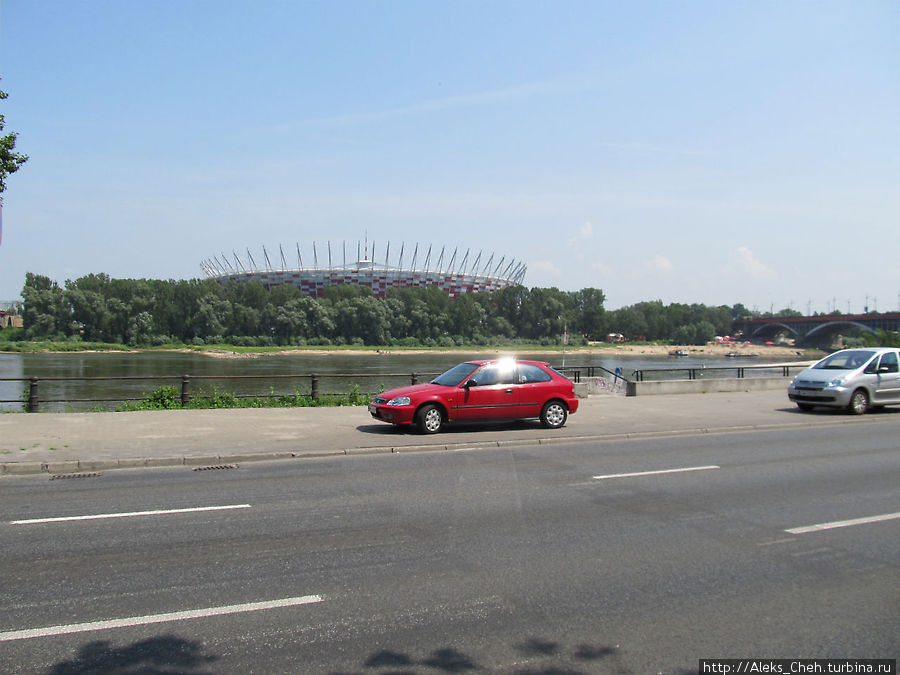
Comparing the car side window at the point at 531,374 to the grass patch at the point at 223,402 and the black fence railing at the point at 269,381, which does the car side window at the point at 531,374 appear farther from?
the grass patch at the point at 223,402

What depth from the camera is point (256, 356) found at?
310ft

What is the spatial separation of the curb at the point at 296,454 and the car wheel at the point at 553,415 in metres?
1.35

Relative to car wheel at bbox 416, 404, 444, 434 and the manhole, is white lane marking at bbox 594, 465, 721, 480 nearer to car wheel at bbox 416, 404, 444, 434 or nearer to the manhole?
car wheel at bbox 416, 404, 444, 434

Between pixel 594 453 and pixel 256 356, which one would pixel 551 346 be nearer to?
pixel 256 356

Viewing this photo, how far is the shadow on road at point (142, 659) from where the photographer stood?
3.82m

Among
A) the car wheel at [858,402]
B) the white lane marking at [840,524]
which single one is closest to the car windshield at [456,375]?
the white lane marking at [840,524]

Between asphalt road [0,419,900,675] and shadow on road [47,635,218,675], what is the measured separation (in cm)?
2

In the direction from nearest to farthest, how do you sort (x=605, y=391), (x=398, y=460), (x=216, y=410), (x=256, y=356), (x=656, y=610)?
(x=656, y=610)
(x=398, y=460)
(x=216, y=410)
(x=605, y=391)
(x=256, y=356)

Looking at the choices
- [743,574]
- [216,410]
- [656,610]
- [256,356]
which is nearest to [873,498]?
[743,574]

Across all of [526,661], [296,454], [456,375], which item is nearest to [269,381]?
[456,375]

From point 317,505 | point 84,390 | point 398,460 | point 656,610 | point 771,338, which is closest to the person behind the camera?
point 656,610

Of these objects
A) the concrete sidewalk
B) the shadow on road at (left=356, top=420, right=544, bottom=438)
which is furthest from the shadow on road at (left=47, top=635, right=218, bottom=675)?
the shadow on road at (left=356, top=420, right=544, bottom=438)

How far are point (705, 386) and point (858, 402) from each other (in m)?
7.31

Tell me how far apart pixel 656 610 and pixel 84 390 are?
135ft
